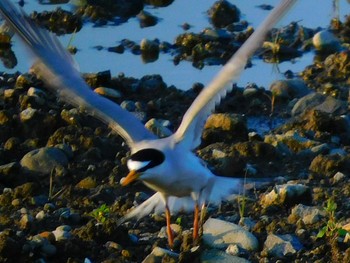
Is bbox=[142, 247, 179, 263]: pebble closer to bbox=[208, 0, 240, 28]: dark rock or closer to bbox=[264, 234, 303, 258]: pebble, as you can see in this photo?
bbox=[264, 234, 303, 258]: pebble

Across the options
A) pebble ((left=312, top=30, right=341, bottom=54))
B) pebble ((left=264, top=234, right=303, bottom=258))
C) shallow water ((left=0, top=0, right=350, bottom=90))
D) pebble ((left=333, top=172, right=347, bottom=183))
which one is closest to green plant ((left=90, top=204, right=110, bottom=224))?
pebble ((left=264, top=234, right=303, bottom=258))

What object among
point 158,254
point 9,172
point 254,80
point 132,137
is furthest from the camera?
point 254,80

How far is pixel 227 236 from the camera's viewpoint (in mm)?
7168

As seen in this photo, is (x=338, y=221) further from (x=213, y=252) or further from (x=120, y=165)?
(x=120, y=165)

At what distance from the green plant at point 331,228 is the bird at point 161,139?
666 millimetres

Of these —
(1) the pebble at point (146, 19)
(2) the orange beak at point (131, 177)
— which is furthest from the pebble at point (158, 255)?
(1) the pebble at point (146, 19)

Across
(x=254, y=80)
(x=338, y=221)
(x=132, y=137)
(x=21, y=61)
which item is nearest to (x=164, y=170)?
(x=132, y=137)

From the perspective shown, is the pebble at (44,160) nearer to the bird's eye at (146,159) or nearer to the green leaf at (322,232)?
the bird's eye at (146,159)

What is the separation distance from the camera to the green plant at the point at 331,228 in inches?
274

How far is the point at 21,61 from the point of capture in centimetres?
1133

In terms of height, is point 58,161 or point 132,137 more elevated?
point 132,137

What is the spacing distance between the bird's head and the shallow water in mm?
3283

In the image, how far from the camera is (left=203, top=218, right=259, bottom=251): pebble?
711cm

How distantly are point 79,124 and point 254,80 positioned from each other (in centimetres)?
190
